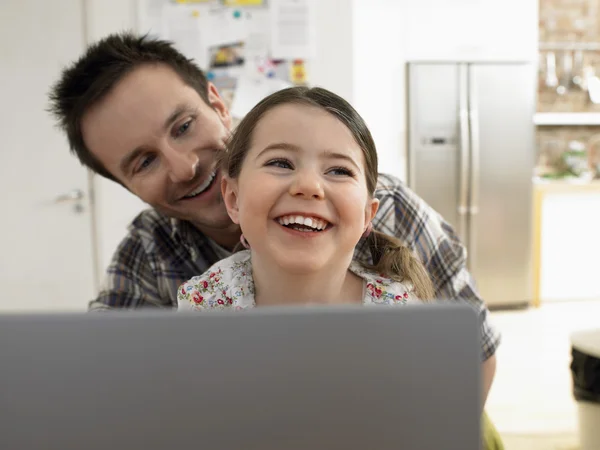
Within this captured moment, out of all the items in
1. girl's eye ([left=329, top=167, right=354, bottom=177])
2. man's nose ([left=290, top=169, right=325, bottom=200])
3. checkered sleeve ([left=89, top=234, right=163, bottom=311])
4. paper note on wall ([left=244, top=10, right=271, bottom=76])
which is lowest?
checkered sleeve ([left=89, top=234, right=163, bottom=311])

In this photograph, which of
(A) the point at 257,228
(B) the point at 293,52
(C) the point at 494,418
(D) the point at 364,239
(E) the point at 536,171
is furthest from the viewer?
(E) the point at 536,171

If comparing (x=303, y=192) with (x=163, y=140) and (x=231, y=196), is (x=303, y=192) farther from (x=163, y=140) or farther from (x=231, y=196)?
(x=163, y=140)

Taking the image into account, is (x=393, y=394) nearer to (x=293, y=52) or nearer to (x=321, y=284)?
(x=321, y=284)

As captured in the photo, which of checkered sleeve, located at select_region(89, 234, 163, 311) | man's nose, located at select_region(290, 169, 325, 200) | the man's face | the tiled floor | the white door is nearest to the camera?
man's nose, located at select_region(290, 169, 325, 200)

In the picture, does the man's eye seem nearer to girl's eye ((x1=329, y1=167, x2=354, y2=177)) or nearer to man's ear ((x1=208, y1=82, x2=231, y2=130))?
man's ear ((x1=208, y1=82, x2=231, y2=130))

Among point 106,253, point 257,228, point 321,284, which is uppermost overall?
point 257,228

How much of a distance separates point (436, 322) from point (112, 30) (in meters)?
2.87

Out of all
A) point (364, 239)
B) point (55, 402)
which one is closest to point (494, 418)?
point (364, 239)

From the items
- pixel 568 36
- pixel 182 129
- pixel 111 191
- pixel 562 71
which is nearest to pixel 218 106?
pixel 182 129

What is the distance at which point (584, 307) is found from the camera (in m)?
4.36

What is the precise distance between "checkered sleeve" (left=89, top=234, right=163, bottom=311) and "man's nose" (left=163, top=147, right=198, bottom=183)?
26cm

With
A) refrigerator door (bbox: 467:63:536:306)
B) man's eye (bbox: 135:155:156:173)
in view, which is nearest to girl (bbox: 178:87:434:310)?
man's eye (bbox: 135:155:156:173)

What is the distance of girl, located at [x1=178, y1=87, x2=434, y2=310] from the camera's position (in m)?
0.93

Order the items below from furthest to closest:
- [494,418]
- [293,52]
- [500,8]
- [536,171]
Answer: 1. [536,171]
2. [500,8]
3. [293,52]
4. [494,418]
